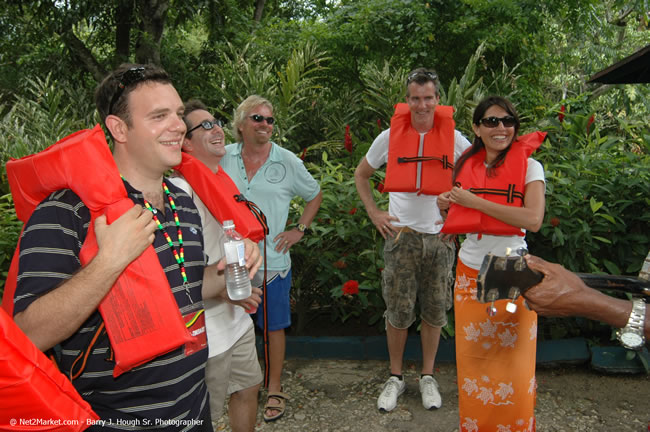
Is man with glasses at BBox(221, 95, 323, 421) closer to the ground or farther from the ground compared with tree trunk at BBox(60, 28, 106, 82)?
closer to the ground

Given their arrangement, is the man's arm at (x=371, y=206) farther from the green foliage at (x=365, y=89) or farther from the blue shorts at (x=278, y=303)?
the blue shorts at (x=278, y=303)

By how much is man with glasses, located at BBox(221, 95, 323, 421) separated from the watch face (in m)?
2.17

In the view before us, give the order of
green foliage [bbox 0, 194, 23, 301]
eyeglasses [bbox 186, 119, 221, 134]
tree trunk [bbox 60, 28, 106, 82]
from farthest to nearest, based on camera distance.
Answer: tree trunk [bbox 60, 28, 106, 82]
green foliage [bbox 0, 194, 23, 301]
eyeglasses [bbox 186, 119, 221, 134]

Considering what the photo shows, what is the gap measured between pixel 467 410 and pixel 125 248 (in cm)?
215

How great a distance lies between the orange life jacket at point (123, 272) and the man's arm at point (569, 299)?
125 centimetres

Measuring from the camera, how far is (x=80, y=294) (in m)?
1.38

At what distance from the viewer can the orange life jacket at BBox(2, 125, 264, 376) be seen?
1463 millimetres

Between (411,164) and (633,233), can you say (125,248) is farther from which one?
(633,233)

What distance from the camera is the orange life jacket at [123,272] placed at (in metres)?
1.46

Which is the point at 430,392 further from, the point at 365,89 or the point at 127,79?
the point at 365,89

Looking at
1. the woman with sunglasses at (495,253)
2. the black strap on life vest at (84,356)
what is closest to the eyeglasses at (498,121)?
the woman with sunglasses at (495,253)

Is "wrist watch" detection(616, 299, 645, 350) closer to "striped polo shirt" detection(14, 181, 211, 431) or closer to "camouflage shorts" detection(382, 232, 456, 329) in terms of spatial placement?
"striped polo shirt" detection(14, 181, 211, 431)

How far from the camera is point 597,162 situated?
4.22 m

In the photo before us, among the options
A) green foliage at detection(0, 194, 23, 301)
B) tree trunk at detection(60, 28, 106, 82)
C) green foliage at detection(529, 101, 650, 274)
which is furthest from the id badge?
tree trunk at detection(60, 28, 106, 82)
